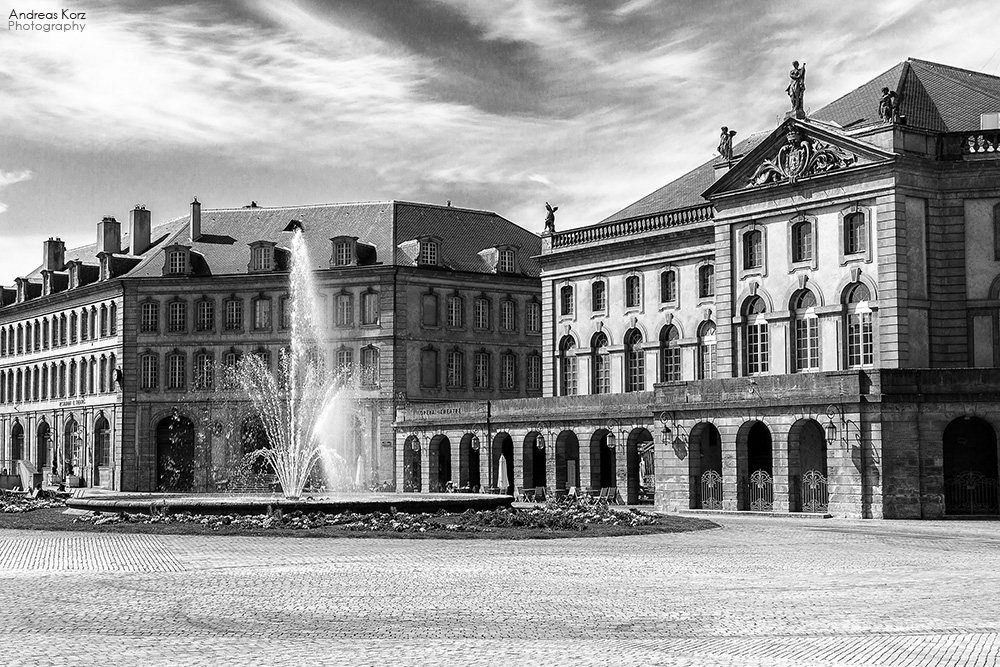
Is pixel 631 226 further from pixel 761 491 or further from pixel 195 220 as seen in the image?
pixel 195 220

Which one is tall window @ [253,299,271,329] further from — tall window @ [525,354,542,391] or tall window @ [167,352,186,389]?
tall window @ [525,354,542,391]

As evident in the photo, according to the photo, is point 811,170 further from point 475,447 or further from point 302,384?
point 302,384

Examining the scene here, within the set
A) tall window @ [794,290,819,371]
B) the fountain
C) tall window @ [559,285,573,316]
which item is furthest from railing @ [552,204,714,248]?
the fountain

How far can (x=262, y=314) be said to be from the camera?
87.4 meters

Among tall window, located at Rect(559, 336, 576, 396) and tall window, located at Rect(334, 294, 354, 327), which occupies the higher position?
tall window, located at Rect(334, 294, 354, 327)

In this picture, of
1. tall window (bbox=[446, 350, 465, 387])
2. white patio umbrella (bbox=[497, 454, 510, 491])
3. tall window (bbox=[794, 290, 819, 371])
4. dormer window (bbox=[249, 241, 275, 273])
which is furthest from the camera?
dormer window (bbox=[249, 241, 275, 273])

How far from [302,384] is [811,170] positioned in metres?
39.4


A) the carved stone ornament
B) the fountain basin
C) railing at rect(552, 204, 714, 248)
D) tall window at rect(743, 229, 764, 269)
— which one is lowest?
the fountain basin

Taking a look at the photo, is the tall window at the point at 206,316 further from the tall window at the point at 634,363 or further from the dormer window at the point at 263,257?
the tall window at the point at 634,363

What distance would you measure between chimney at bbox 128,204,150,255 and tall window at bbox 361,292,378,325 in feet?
58.9

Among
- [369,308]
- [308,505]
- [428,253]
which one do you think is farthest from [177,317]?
[308,505]

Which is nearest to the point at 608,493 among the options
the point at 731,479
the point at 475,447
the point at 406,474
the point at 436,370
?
the point at 731,479

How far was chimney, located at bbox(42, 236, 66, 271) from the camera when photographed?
10331 centimetres

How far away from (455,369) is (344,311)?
7.02 metres
